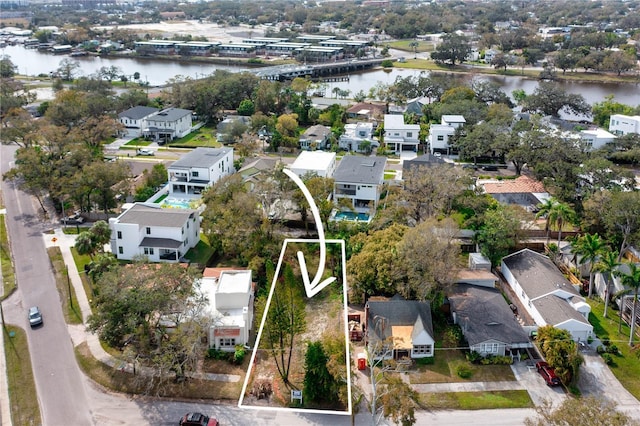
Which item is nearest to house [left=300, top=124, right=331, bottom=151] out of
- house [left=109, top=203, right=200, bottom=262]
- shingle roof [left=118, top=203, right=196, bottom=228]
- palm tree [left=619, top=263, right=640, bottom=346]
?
shingle roof [left=118, top=203, right=196, bottom=228]

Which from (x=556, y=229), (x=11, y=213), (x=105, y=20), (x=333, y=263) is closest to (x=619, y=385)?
(x=556, y=229)

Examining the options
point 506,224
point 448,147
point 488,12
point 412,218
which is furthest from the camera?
point 488,12

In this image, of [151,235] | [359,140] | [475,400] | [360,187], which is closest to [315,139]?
[359,140]

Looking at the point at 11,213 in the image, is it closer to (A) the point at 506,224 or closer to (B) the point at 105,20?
(A) the point at 506,224

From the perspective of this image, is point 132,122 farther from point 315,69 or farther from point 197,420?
point 315,69

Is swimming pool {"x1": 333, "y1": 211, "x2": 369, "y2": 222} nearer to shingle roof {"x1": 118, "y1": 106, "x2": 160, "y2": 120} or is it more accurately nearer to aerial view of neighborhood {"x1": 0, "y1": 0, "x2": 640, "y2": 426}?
aerial view of neighborhood {"x1": 0, "y1": 0, "x2": 640, "y2": 426}
